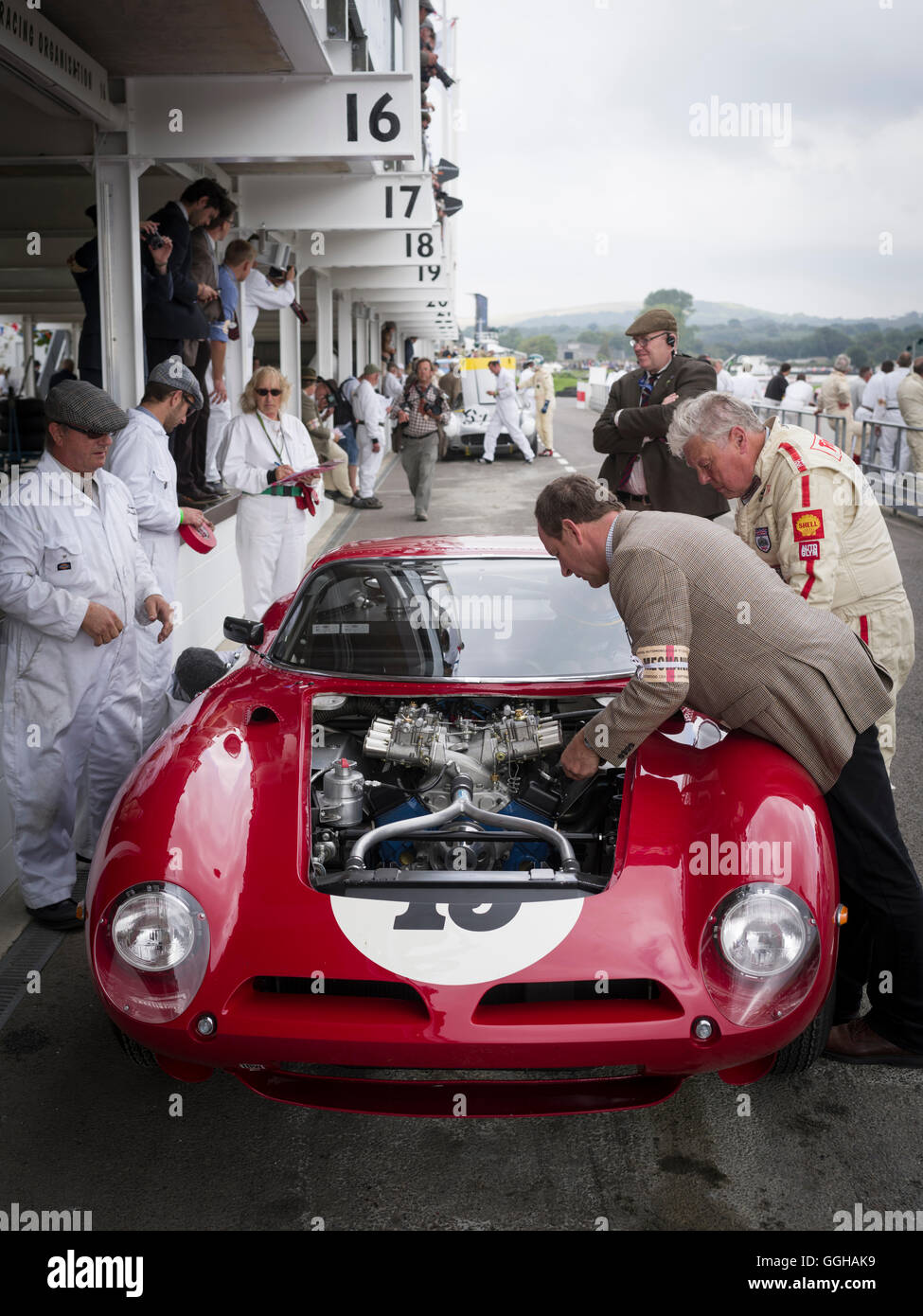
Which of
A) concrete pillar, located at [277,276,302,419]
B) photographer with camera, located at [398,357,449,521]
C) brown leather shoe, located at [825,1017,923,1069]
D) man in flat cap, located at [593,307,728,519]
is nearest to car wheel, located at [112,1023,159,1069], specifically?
brown leather shoe, located at [825,1017,923,1069]

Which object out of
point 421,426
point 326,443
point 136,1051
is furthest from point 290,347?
point 136,1051

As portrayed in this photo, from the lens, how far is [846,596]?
149 inches

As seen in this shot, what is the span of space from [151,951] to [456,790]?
999 mm

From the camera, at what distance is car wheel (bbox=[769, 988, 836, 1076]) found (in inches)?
120

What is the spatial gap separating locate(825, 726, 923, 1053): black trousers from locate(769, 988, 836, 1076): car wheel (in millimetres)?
251

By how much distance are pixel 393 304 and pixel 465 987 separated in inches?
1263

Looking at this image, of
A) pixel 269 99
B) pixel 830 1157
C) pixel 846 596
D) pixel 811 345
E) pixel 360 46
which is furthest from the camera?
pixel 811 345

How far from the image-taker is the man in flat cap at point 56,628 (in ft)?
13.5

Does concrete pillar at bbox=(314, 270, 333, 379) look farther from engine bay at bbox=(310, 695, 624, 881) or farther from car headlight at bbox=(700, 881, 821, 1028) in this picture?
car headlight at bbox=(700, 881, 821, 1028)

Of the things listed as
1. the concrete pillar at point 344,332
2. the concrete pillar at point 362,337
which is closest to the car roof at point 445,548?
the concrete pillar at point 344,332

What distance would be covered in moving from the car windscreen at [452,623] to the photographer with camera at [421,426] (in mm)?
9937

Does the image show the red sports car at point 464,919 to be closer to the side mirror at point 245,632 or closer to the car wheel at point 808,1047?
the car wheel at point 808,1047

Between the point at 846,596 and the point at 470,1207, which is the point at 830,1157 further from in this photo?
the point at 846,596
